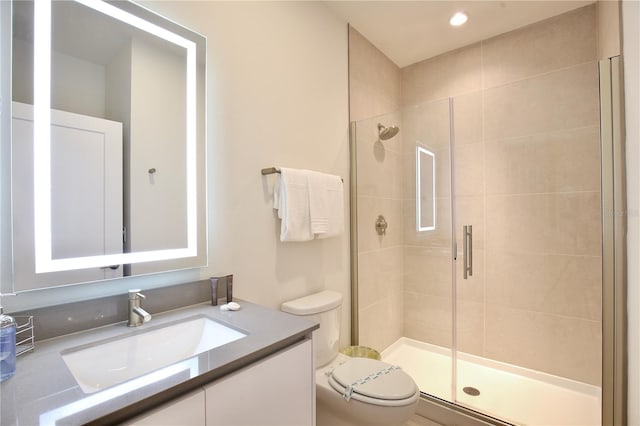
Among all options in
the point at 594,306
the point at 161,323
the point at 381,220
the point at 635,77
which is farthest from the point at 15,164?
the point at 594,306

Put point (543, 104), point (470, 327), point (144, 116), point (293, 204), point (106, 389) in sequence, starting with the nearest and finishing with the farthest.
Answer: point (106, 389) < point (144, 116) < point (293, 204) < point (543, 104) < point (470, 327)

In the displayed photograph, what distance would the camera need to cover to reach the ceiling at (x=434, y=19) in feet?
6.75

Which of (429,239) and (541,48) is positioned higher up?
(541,48)

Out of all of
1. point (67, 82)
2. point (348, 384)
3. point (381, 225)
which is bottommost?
point (348, 384)

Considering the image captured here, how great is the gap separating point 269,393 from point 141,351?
0.46 metres

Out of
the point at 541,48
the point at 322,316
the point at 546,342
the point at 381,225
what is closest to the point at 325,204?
the point at 322,316

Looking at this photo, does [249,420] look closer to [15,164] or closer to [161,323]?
[161,323]

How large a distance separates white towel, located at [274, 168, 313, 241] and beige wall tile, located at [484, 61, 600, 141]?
1.65 meters

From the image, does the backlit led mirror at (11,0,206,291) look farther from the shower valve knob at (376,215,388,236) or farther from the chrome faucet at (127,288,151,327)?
the shower valve knob at (376,215,388,236)

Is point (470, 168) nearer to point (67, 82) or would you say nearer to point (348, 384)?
point (348, 384)

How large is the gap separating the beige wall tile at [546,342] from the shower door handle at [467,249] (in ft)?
1.33

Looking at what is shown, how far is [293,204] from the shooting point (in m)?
1.63

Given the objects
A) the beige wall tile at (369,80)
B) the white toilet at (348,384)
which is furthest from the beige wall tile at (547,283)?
the beige wall tile at (369,80)

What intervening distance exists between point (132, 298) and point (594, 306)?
2.66 metres
